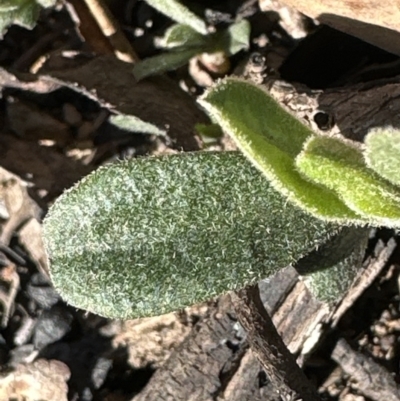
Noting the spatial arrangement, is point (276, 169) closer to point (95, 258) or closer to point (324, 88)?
point (95, 258)

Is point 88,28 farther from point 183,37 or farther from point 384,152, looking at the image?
point 384,152

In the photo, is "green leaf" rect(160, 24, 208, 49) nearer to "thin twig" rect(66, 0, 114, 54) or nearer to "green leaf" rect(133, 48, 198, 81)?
"green leaf" rect(133, 48, 198, 81)

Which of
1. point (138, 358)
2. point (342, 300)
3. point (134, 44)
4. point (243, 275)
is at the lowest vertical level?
point (138, 358)

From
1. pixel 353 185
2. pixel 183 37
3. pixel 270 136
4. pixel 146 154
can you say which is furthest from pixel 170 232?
pixel 183 37

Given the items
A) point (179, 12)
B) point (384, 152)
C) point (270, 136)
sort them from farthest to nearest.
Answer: point (179, 12) → point (270, 136) → point (384, 152)

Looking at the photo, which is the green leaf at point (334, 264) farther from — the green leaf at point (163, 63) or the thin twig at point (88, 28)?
the thin twig at point (88, 28)

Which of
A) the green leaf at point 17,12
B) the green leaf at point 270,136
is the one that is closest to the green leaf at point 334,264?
the green leaf at point 270,136

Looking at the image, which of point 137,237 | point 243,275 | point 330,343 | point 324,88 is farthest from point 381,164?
point 330,343
